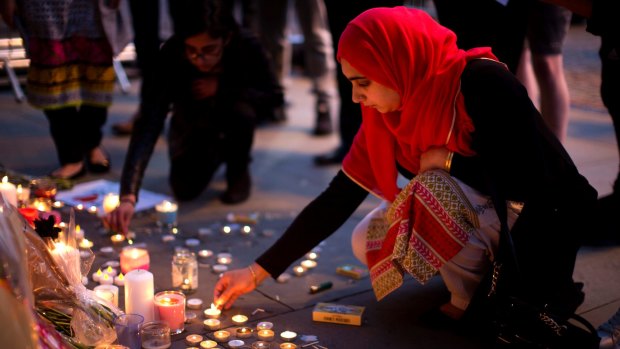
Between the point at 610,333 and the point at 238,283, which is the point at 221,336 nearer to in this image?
the point at 238,283

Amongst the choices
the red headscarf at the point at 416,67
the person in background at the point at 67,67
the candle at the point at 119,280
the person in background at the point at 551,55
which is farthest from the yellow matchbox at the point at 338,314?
the person in background at the point at 67,67

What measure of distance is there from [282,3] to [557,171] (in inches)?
124

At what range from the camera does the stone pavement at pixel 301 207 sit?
2.46 meters

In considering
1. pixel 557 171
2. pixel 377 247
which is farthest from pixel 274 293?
pixel 557 171

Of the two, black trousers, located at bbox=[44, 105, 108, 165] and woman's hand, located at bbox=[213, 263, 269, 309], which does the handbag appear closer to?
woman's hand, located at bbox=[213, 263, 269, 309]

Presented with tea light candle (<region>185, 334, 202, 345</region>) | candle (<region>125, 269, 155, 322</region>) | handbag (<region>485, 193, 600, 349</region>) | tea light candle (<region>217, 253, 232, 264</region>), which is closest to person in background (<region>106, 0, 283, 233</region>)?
tea light candle (<region>217, 253, 232, 264</region>)

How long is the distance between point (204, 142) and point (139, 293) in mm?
1528

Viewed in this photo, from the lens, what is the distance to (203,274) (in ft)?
9.32

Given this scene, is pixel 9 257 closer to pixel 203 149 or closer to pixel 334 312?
pixel 334 312

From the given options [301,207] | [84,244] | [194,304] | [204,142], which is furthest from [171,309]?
[204,142]

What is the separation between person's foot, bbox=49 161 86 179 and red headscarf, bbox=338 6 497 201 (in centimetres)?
208

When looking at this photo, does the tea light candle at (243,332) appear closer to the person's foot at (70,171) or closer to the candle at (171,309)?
the candle at (171,309)

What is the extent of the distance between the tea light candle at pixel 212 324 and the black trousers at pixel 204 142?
1388 millimetres

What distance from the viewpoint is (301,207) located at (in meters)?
3.65
